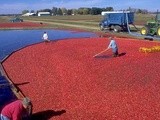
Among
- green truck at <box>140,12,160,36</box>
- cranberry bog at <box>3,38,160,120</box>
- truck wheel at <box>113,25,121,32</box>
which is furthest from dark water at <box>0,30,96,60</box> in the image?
green truck at <box>140,12,160,36</box>

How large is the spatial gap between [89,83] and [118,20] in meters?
30.8

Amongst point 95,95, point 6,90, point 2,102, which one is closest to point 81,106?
point 95,95

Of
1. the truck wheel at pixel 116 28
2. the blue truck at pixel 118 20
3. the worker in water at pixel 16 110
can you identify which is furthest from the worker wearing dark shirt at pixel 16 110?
the truck wheel at pixel 116 28

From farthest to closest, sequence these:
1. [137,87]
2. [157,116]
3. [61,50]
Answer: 1. [61,50]
2. [137,87]
3. [157,116]

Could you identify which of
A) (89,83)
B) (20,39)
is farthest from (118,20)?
(89,83)

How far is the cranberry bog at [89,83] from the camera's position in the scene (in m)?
11.7

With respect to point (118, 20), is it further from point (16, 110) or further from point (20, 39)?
point (16, 110)

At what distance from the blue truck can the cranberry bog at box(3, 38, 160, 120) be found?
61.7 feet

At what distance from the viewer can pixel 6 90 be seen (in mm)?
15320

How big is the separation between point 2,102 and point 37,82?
3348 mm

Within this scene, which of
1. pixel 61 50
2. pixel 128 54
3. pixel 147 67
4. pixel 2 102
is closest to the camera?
pixel 2 102

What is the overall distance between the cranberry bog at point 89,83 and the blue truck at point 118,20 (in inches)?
740

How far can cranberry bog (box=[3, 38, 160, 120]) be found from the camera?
1173cm

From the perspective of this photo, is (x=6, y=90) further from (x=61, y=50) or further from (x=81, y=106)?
(x=61, y=50)
